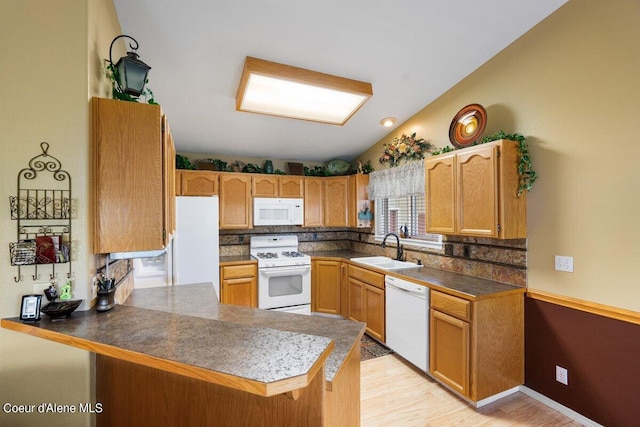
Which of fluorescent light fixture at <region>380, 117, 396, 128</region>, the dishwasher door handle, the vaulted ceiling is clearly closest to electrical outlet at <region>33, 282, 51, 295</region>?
the vaulted ceiling

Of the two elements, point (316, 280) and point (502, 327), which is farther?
point (316, 280)

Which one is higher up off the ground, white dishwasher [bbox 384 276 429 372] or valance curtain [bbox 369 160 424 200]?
valance curtain [bbox 369 160 424 200]

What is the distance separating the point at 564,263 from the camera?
2113mm

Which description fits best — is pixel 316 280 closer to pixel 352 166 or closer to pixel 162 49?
pixel 352 166

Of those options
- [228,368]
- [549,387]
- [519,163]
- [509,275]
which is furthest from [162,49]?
[549,387]

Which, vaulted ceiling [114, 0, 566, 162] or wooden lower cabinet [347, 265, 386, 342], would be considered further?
wooden lower cabinet [347, 265, 386, 342]

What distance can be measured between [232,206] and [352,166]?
209 cm

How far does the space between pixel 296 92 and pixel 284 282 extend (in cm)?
241

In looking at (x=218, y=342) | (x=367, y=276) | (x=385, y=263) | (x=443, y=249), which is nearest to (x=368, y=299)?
(x=367, y=276)

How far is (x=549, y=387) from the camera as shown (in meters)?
2.19

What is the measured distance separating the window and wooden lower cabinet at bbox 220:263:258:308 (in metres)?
1.89

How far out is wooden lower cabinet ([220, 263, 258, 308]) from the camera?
359 centimetres

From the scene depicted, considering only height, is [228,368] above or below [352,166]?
below

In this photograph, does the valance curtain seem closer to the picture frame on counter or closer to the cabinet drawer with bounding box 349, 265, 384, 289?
the cabinet drawer with bounding box 349, 265, 384, 289
